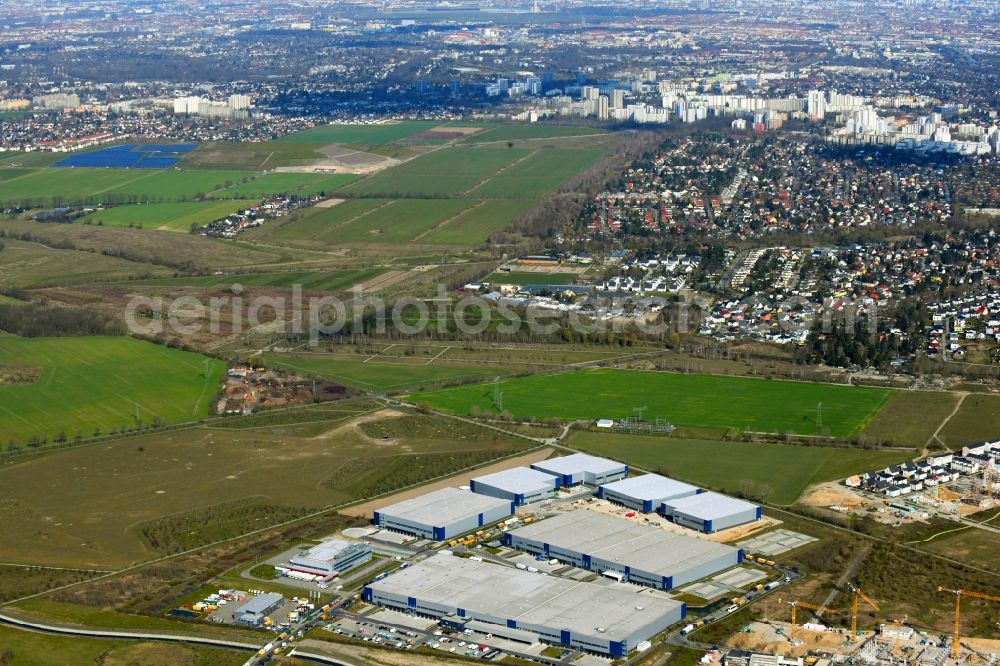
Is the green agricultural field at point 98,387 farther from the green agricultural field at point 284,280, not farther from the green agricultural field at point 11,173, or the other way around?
the green agricultural field at point 11,173

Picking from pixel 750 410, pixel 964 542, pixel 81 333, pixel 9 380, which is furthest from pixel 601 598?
pixel 81 333

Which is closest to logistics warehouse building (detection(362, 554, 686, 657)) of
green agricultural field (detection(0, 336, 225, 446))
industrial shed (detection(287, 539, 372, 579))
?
industrial shed (detection(287, 539, 372, 579))

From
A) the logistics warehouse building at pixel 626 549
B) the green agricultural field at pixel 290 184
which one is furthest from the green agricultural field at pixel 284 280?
the logistics warehouse building at pixel 626 549

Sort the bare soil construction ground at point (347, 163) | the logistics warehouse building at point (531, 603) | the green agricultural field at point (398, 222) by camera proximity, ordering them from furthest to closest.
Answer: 1. the bare soil construction ground at point (347, 163)
2. the green agricultural field at point (398, 222)
3. the logistics warehouse building at point (531, 603)

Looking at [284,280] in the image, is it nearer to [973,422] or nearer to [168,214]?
[168,214]

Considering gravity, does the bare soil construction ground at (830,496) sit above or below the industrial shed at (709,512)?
below

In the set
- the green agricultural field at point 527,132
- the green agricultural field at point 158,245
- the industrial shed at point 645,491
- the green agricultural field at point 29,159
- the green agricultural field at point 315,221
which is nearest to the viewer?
the industrial shed at point 645,491

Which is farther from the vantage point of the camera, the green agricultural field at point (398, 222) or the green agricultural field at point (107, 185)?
the green agricultural field at point (107, 185)

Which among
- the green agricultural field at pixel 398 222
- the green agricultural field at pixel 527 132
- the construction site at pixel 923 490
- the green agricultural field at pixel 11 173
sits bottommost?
the green agricultural field at pixel 11 173

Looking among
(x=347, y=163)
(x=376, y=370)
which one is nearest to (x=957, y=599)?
(x=376, y=370)
